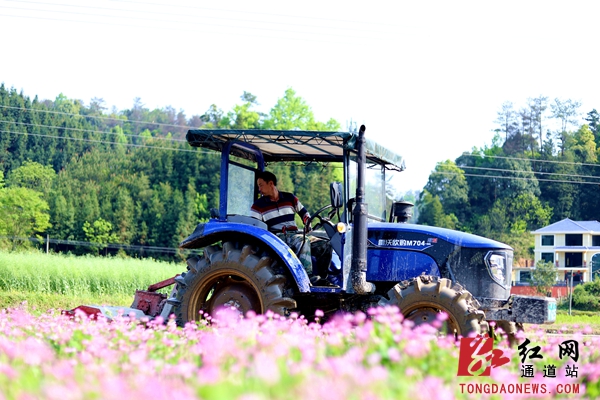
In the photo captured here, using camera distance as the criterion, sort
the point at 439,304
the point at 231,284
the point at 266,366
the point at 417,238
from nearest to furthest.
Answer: the point at 266,366 → the point at 439,304 → the point at 417,238 → the point at 231,284

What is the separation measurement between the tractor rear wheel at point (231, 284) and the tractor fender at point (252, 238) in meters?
0.13

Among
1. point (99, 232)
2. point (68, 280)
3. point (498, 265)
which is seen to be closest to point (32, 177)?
point (99, 232)

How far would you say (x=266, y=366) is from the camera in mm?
3717

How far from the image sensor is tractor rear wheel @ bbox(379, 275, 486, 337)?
8211mm

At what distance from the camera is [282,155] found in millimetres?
11414

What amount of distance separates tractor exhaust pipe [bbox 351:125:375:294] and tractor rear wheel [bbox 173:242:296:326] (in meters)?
0.72

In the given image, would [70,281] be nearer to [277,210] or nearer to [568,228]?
[277,210]

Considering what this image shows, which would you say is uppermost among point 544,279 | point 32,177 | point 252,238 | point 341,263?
point 32,177

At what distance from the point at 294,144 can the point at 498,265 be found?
2798mm

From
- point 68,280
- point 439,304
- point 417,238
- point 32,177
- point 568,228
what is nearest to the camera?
point 439,304

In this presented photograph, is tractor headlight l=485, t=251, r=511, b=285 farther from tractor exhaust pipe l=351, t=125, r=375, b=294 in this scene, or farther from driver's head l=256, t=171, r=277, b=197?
driver's head l=256, t=171, r=277, b=197

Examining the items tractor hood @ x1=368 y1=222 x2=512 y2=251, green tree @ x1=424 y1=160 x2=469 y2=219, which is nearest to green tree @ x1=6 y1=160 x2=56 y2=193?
green tree @ x1=424 y1=160 x2=469 y2=219

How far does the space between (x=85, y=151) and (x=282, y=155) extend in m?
77.1

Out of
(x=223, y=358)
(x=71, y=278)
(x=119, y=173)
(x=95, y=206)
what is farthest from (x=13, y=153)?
(x=223, y=358)
